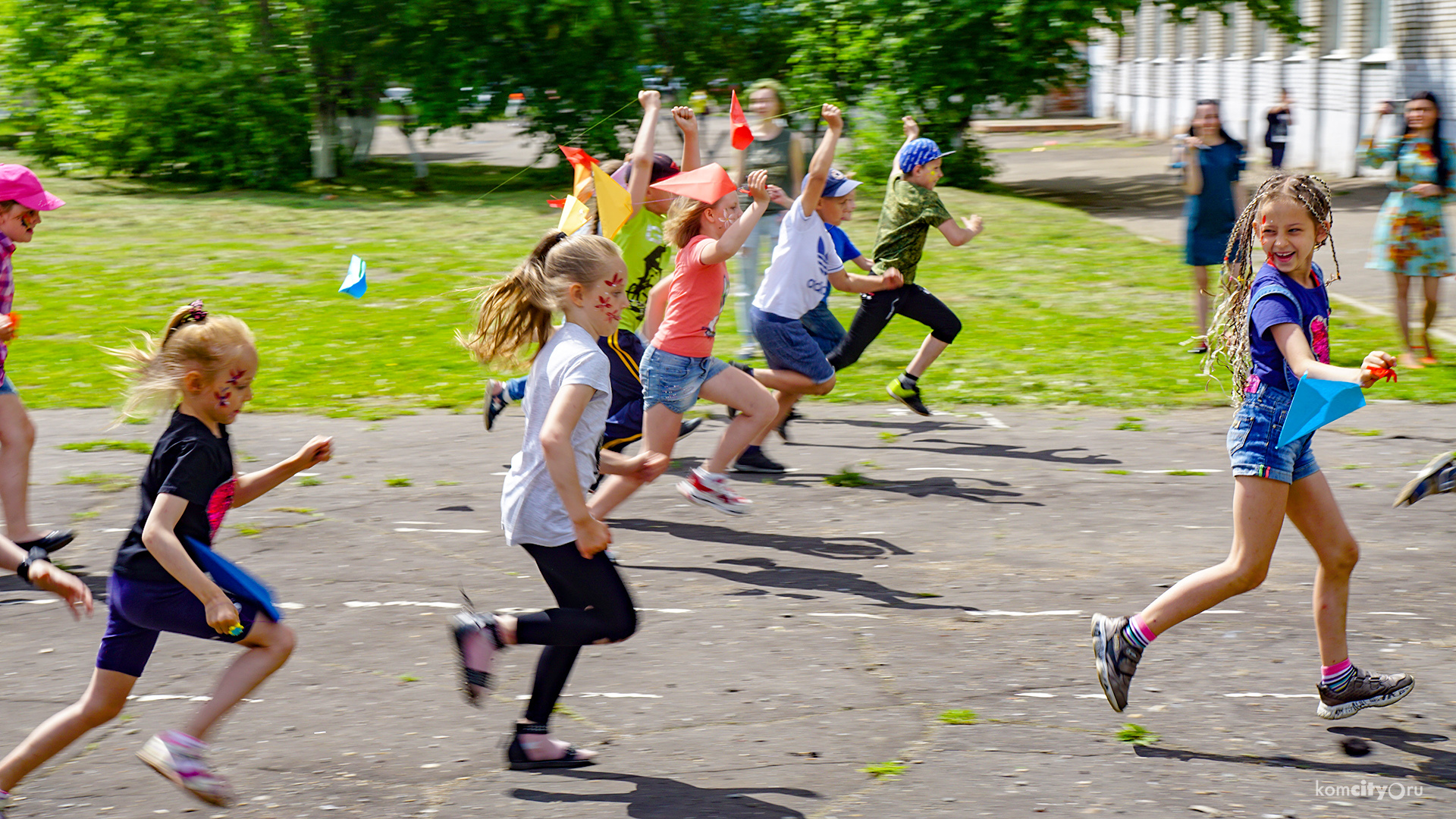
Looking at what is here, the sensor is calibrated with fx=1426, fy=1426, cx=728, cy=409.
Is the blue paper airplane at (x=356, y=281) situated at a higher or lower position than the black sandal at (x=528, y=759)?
higher

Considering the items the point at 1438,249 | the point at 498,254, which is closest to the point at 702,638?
the point at 1438,249

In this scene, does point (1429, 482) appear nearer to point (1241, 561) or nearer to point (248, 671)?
point (1241, 561)

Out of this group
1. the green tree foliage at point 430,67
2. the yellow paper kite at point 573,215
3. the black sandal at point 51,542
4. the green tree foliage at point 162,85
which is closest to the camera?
the black sandal at point 51,542

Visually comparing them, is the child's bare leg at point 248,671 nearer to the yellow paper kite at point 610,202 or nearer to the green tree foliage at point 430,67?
the yellow paper kite at point 610,202

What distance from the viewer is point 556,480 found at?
3979 mm

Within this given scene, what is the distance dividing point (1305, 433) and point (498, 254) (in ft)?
43.6

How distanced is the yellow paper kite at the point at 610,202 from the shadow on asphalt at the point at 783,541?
5.20 ft

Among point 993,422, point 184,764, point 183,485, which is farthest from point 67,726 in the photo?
point 993,422

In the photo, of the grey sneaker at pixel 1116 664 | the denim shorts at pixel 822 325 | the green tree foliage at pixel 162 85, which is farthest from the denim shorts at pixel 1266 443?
the green tree foliage at pixel 162 85

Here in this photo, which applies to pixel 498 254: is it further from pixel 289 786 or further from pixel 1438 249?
pixel 289 786

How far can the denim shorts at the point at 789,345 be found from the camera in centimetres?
758

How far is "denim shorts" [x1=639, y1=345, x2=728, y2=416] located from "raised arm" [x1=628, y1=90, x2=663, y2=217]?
725mm

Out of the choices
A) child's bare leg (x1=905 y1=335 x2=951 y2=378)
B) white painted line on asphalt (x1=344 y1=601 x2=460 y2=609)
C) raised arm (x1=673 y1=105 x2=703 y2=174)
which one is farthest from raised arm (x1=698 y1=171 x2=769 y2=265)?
child's bare leg (x1=905 y1=335 x2=951 y2=378)

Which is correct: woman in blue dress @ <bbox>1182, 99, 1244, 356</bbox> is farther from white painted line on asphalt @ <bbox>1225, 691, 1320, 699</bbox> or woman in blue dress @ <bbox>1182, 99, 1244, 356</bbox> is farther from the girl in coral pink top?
white painted line on asphalt @ <bbox>1225, 691, 1320, 699</bbox>
